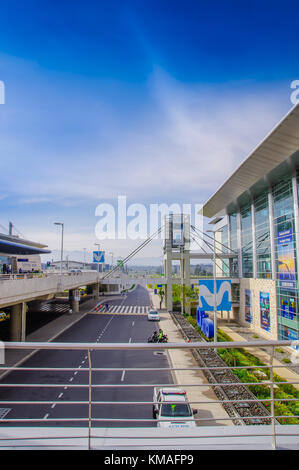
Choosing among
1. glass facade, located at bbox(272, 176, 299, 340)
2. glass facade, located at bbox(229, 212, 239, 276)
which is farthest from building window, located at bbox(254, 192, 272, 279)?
glass facade, located at bbox(229, 212, 239, 276)

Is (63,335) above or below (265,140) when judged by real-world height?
below

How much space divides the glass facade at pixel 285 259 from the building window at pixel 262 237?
5.03 feet

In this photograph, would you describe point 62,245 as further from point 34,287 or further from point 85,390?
point 85,390

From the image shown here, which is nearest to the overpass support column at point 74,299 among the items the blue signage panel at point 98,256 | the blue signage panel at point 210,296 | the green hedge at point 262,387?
the blue signage panel at point 98,256

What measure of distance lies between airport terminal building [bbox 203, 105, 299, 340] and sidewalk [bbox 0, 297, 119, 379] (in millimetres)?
17498

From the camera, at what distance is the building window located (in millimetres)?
25594

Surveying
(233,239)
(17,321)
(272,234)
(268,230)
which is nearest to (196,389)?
(17,321)

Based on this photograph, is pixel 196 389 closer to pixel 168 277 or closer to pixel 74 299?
pixel 168 277

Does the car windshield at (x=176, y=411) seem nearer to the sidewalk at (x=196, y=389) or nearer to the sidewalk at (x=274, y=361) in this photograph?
the sidewalk at (x=196, y=389)

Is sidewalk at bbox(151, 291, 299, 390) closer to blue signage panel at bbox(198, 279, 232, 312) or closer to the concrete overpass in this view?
blue signage panel at bbox(198, 279, 232, 312)

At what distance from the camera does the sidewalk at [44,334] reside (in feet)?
55.2

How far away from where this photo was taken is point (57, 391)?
1305cm
